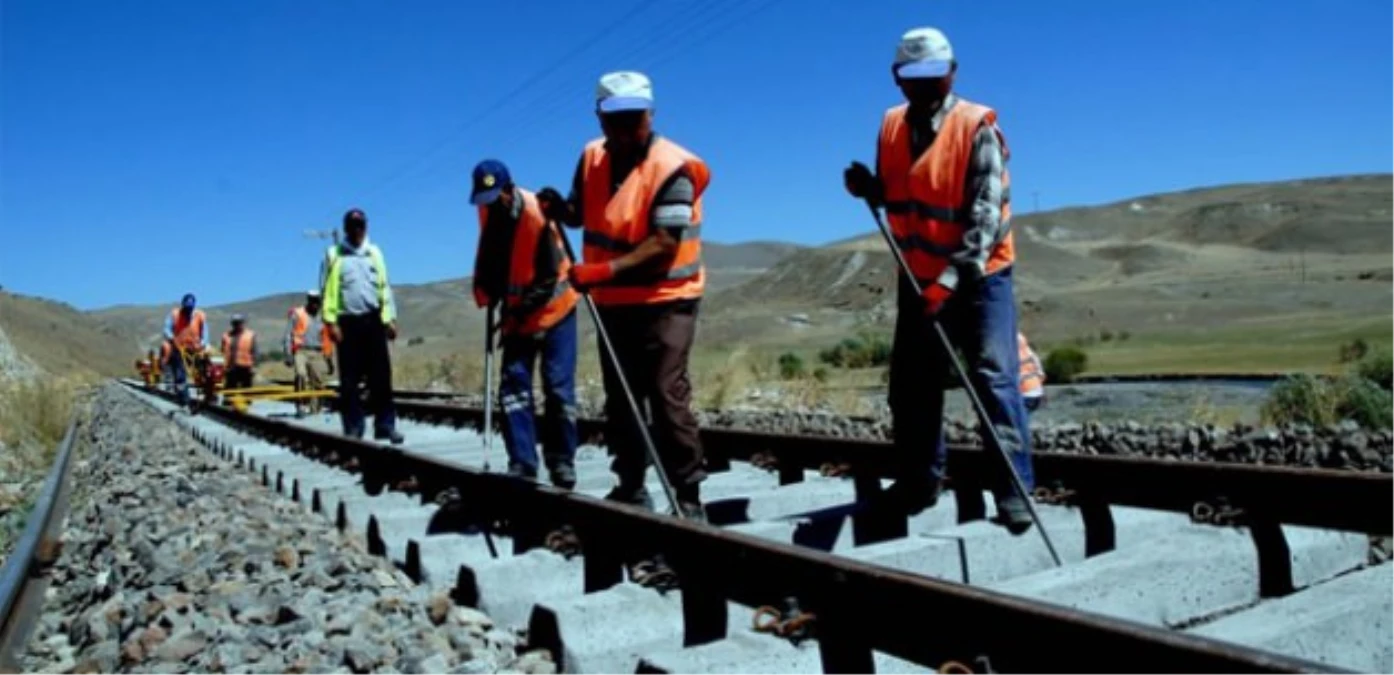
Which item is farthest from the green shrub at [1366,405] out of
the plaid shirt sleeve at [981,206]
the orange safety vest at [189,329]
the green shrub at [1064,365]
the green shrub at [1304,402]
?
the green shrub at [1064,365]

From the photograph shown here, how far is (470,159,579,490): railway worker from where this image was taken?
6.89 m

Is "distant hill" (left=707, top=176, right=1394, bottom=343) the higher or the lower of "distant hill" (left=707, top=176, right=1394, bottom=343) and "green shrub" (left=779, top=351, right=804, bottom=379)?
the higher

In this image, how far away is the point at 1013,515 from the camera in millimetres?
4879

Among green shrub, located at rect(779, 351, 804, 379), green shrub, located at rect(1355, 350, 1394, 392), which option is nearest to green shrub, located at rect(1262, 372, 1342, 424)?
green shrub, located at rect(1355, 350, 1394, 392)

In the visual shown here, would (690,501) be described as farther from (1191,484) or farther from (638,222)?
(1191,484)

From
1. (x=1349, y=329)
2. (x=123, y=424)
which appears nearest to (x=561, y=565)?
(x=123, y=424)

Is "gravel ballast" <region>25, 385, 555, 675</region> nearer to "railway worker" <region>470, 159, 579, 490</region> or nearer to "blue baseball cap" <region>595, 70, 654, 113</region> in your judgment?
"railway worker" <region>470, 159, 579, 490</region>

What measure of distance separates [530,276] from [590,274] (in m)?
1.40

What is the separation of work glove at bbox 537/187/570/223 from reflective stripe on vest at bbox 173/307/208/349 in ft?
58.2

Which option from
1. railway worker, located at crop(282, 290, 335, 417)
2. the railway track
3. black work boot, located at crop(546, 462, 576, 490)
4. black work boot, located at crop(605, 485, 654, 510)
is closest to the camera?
the railway track

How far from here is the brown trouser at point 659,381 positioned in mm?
5801

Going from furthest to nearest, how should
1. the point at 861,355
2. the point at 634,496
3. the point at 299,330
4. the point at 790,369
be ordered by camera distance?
the point at 861,355, the point at 790,369, the point at 299,330, the point at 634,496

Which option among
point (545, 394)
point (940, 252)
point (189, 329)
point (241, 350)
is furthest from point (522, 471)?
point (189, 329)

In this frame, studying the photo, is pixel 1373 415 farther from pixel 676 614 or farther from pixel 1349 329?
pixel 1349 329
